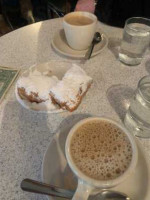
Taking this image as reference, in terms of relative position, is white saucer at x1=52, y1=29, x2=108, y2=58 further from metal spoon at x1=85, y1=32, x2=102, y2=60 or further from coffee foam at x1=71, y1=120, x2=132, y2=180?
coffee foam at x1=71, y1=120, x2=132, y2=180


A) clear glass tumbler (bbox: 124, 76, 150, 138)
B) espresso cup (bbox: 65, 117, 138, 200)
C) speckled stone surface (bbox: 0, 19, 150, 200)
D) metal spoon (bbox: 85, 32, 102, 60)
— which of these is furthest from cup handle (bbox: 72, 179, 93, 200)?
metal spoon (bbox: 85, 32, 102, 60)

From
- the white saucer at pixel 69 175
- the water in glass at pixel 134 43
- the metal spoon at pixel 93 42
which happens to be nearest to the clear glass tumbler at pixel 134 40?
the water in glass at pixel 134 43

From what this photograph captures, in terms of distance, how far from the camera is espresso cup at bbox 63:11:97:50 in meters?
0.76

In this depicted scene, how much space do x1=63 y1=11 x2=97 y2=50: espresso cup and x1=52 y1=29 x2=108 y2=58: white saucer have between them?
0.07 ft

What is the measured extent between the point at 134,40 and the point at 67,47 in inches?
10.0

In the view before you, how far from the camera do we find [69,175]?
1.52 feet

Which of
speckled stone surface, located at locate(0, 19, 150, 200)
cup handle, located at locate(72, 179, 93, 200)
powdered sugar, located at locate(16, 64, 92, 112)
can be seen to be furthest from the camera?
powdered sugar, located at locate(16, 64, 92, 112)

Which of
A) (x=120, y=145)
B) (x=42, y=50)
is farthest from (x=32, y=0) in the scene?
(x=120, y=145)

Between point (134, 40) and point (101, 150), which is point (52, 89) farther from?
point (134, 40)

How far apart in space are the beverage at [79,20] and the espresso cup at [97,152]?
1.64 feet

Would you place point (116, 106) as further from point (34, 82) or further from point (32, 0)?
point (32, 0)

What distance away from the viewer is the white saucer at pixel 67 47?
2.61 ft

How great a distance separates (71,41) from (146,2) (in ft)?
1.12

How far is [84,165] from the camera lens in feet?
1.29
